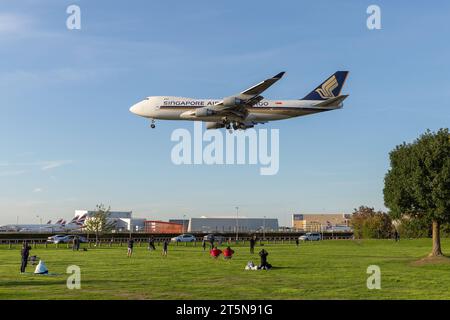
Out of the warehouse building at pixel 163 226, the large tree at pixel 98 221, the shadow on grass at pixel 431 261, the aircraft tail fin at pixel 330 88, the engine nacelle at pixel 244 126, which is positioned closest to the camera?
the shadow on grass at pixel 431 261

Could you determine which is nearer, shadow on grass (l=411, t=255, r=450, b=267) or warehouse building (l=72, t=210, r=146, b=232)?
shadow on grass (l=411, t=255, r=450, b=267)

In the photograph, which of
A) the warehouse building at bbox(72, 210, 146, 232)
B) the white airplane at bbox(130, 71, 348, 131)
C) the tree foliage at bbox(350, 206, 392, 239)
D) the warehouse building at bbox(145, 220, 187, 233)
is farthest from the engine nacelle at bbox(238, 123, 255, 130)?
the warehouse building at bbox(145, 220, 187, 233)

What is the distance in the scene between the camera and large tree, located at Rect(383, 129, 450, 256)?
3822cm

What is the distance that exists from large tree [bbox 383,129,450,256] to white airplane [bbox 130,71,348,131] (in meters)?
10.8

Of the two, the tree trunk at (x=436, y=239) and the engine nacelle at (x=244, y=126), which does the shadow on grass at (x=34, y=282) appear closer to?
the tree trunk at (x=436, y=239)

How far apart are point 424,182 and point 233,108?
17701 mm

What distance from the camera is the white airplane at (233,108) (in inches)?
1842

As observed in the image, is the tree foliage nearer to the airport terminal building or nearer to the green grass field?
the airport terminal building

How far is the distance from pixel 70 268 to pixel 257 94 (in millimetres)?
23942

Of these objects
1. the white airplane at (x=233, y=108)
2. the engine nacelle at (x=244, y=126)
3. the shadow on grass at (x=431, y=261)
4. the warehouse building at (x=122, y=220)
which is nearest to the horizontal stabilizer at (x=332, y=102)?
the white airplane at (x=233, y=108)

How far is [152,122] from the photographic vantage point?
50.5 m

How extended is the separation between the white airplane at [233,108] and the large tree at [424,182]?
1077cm
